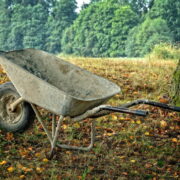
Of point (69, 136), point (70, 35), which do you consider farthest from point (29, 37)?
point (69, 136)

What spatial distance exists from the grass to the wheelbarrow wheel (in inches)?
5.8

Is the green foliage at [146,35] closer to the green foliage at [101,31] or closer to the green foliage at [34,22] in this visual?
the green foliage at [101,31]

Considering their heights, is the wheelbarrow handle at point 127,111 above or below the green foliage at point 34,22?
below

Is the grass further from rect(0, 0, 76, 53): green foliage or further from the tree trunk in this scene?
rect(0, 0, 76, 53): green foliage

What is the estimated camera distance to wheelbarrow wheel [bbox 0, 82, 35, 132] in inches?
197

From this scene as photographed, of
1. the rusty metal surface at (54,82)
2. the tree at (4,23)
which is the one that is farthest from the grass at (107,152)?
the tree at (4,23)

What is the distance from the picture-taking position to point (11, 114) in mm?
5051

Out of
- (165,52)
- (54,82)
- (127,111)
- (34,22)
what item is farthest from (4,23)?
(127,111)

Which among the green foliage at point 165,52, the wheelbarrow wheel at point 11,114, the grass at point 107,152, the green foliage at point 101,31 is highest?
the green foliage at point 101,31

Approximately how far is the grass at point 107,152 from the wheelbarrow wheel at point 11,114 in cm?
15

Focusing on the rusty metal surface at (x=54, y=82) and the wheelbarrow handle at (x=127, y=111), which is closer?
the wheelbarrow handle at (x=127, y=111)

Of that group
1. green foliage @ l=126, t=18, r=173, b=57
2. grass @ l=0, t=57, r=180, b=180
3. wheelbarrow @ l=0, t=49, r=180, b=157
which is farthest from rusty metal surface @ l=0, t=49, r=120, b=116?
green foliage @ l=126, t=18, r=173, b=57

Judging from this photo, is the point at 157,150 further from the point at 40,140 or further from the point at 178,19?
the point at 178,19

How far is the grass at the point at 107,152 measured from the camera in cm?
429
